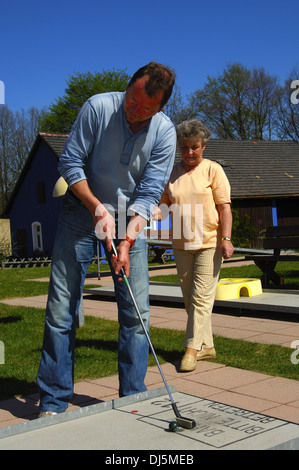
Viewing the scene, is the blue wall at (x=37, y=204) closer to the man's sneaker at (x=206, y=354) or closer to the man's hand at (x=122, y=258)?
the man's sneaker at (x=206, y=354)

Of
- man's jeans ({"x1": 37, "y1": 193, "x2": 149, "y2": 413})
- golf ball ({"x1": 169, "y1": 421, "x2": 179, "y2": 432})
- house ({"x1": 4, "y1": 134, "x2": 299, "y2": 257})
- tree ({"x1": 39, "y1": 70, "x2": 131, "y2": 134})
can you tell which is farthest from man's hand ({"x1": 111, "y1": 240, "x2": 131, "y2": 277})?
tree ({"x1": 39, "y1": 70, "x2": 131, "y2": 134})

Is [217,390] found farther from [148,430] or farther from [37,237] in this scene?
[37,237]

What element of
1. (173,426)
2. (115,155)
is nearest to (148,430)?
(173,426)

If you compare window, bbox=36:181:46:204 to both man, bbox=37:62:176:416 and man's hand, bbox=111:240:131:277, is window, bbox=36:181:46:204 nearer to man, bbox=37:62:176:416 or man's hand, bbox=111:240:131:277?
man, bbox=37:62:176:416

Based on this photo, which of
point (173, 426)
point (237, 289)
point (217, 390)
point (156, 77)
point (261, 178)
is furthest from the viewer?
point (261, 178)

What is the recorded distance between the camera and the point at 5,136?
46594 mm

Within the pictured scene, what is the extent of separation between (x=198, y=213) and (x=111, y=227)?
6.06ft

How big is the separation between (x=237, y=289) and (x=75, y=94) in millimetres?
46193

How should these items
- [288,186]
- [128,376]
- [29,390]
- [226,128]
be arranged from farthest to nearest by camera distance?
[226,128]
[288,186]
[29,390]
[128,376]

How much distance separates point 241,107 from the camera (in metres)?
51.4

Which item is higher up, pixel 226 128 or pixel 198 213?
pixel 226 128

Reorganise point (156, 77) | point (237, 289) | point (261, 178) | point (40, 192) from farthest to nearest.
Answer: point (40, 192)
point (261, 178)
point (237, 289)
point (156, 77)
